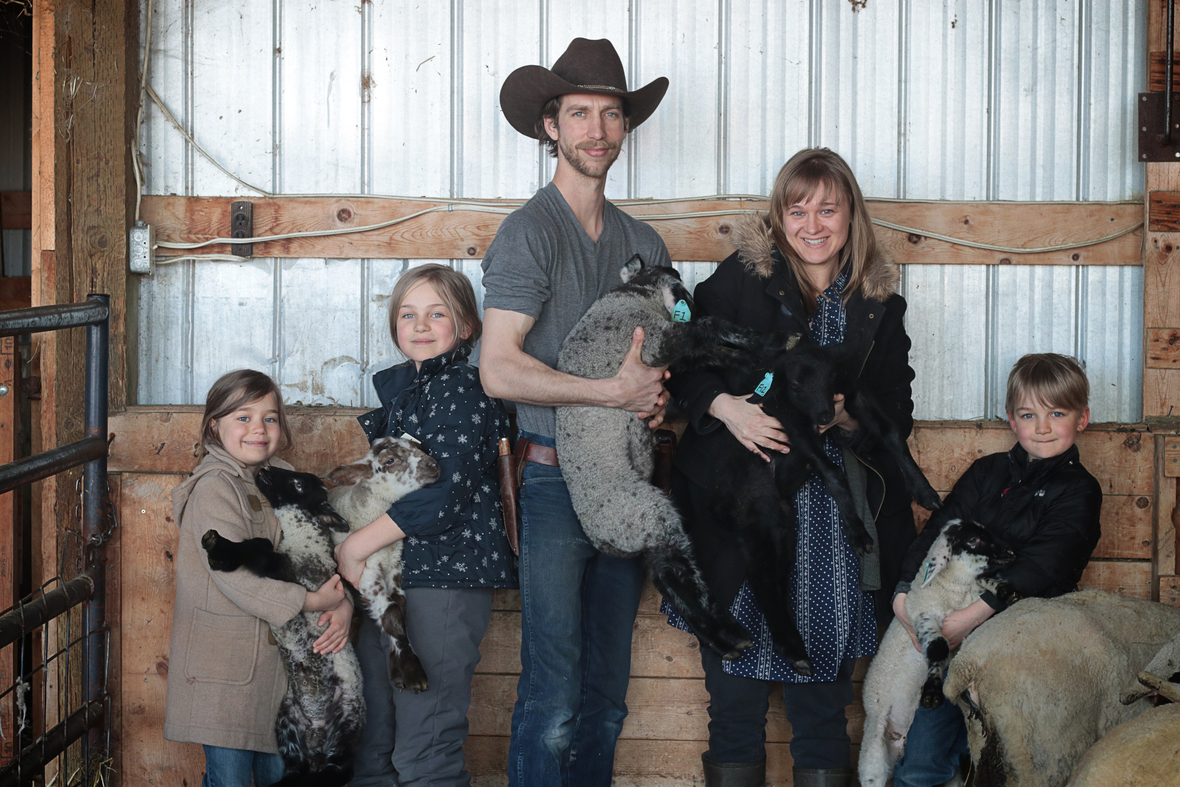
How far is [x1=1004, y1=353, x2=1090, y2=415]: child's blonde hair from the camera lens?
109 inches

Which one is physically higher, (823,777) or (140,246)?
(140,246)

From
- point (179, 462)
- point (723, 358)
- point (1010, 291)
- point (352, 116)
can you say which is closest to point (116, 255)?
point (179, 462)

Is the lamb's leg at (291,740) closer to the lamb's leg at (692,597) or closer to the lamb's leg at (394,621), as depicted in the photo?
the lamb's leg at (394,621)

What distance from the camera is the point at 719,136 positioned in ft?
11.1

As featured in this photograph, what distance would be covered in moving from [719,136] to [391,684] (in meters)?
2.34

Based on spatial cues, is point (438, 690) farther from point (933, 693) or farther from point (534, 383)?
point (933, 693)

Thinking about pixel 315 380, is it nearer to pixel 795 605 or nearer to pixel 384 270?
pixel 384 270

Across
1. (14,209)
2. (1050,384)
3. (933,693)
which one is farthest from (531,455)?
(14,209)

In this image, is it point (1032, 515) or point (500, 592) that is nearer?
point (1032, 515)

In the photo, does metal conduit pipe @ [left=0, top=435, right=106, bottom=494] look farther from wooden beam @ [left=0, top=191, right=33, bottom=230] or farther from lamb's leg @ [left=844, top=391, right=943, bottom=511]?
wooden beam @ [left=0, top=191, right=33, bottom=230]

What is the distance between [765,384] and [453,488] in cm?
102

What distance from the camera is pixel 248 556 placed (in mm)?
2549

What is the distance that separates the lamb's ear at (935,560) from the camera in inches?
107

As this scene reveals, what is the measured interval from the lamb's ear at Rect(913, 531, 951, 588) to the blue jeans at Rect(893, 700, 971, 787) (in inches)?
15.4
